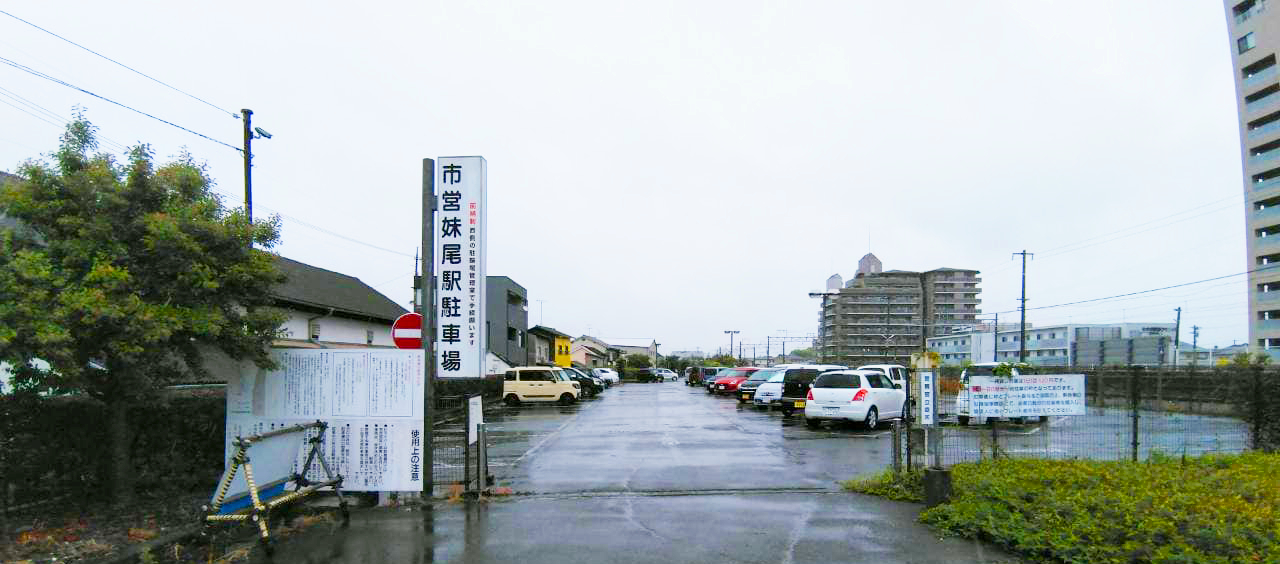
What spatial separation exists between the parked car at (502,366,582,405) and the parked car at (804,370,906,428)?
15.1 meters

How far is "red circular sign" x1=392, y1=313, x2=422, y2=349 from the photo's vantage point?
11086 millimetres

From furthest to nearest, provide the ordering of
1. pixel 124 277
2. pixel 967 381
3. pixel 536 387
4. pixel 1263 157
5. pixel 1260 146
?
pixel 1260 146 → pixel 1263 157 → pixel 536 387 → pixel 967 381 → pixel 124 277

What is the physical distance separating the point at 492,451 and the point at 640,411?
1319 centimetres

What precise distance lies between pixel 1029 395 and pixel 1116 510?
416 cm

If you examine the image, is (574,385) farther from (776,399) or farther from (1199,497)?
(1199,497)

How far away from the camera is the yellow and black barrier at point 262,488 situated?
6984 mm

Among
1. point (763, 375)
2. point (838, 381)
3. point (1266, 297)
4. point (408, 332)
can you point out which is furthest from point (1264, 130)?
point (408, 332)

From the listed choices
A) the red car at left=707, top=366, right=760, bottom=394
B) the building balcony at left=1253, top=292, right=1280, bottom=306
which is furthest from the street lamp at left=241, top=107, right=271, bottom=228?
the building balcony at left=1253, top=292, right=1280, bottom=306

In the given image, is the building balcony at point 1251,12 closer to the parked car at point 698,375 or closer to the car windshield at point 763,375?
the parked car at point 698,375

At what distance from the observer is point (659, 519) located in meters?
8.23

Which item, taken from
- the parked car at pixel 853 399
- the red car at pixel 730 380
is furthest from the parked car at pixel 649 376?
the parked car at pixel 853 399

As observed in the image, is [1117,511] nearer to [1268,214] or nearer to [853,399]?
[853,399]

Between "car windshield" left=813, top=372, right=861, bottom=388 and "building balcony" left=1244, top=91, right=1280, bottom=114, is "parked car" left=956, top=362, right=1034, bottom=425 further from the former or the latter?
"building balcony" left=1244, top=91, right=1280, bottom=114

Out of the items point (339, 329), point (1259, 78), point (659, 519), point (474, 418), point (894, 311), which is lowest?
point (659, 519)
